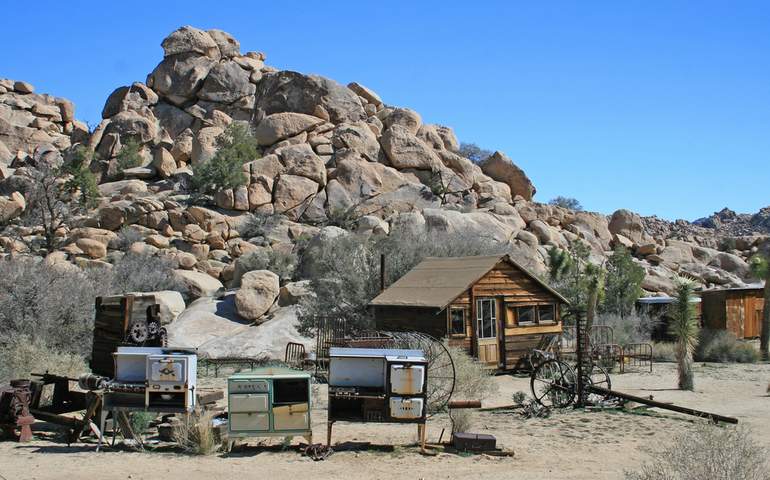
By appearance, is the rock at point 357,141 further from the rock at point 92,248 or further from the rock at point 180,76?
the rock at point 92,248

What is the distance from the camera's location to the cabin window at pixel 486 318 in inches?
842

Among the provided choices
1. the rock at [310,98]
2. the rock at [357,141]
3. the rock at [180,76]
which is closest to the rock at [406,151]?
the rock at [357,141]

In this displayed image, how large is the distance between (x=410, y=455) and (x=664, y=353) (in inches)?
755

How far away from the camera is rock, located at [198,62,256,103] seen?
185 feet

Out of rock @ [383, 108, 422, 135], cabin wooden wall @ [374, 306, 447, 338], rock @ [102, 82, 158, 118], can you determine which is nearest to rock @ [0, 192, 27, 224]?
rock @ [102, 82, 158, 118]

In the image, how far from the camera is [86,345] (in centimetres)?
2133

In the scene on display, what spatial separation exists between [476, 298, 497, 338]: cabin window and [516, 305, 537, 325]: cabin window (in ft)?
3.18

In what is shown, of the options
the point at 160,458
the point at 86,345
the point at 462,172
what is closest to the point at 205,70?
the point at 462,172

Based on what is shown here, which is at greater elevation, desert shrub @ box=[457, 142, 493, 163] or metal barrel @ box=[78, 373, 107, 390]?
desert shrub @ box=[457, 142, 493, 163]

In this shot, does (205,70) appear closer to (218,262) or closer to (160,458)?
(218,262)

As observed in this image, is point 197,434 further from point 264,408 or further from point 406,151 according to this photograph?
point 406,151

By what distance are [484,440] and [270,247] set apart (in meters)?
28.7

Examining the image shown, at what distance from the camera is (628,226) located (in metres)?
54.2

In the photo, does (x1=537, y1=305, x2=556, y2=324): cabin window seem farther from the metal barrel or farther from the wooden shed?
the metal barrel
